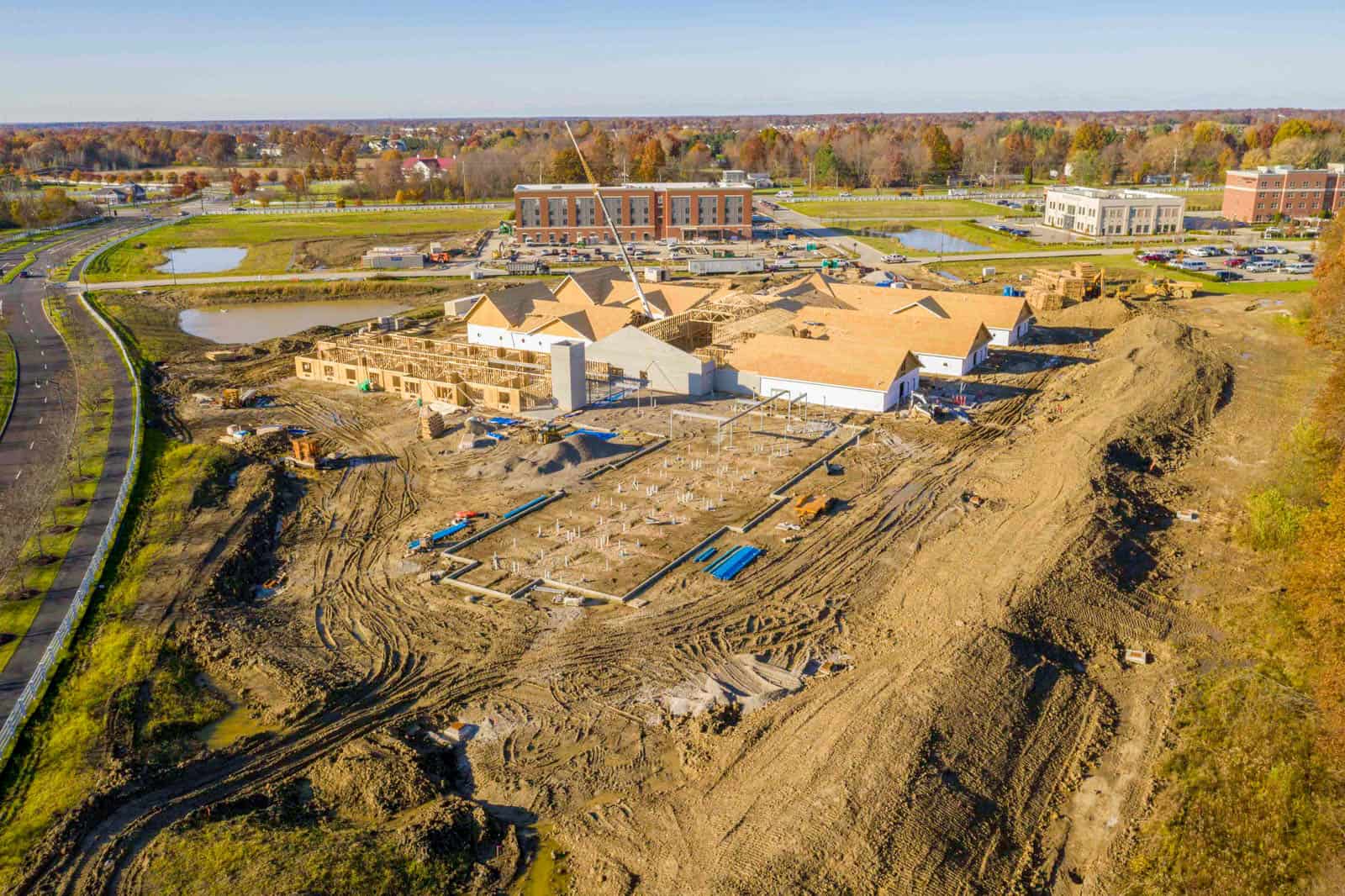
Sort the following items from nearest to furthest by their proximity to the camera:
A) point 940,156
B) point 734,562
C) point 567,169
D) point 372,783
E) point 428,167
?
1. point 372,783
2. point 734,562
3. point 567,169
4. point 940,156
5. point 428,167

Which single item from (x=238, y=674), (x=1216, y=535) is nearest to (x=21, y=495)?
(x=238, y=674)

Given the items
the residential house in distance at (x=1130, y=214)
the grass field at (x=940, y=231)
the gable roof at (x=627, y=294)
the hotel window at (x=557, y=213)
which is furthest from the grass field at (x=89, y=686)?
the residential house in distance at (x=1130, y=214)

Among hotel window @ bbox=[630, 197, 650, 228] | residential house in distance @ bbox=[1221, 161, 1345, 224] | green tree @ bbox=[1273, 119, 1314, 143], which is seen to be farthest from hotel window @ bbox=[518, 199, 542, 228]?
green tree @ bbox=[1273, 119, 1314, 143]

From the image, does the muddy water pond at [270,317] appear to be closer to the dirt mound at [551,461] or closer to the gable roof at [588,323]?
the gable roof at [588,323]

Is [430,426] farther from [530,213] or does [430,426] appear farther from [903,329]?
[530,213]

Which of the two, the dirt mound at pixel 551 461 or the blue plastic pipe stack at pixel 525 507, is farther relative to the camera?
the dirt mound at pixel 551 461

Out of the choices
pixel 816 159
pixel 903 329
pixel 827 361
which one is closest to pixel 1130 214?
pixel 903 329
